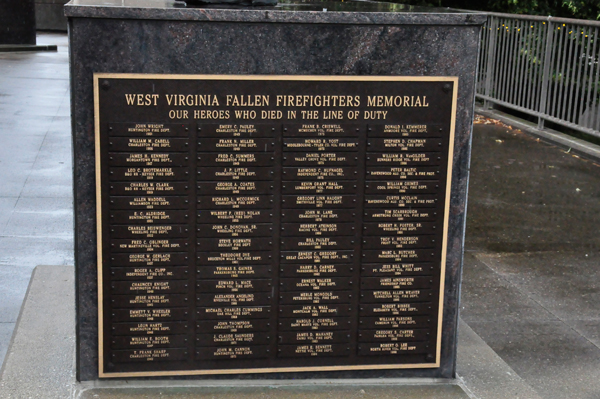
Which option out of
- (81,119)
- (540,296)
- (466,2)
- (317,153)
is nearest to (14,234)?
(81,119)

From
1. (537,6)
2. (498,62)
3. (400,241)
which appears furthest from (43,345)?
(537,6)

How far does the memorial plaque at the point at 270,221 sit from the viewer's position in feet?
12.7

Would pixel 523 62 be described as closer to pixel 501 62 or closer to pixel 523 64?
pixel 523 64

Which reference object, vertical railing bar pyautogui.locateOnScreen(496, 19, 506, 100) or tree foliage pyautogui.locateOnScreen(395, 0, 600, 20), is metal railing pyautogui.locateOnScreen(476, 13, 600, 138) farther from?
tree foliage pyautogui.locateOnScreen(395, 0, 600, 20)

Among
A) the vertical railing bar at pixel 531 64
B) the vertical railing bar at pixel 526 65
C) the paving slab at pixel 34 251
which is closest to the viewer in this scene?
the paving slab at pixel 34 251

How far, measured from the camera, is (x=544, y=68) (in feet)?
41.2

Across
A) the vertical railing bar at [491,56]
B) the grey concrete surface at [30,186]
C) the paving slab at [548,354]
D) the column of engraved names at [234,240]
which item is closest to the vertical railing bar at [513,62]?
the vertical railing bar at [491,56]

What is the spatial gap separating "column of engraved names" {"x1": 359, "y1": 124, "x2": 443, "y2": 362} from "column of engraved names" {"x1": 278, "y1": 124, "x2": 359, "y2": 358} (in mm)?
99

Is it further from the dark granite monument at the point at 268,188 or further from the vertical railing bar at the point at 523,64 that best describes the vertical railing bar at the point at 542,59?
the dark granite monument at the point at 268,188

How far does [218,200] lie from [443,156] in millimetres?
1214

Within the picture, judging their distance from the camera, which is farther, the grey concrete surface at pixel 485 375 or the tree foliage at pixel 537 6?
the tree foliage at pixel 537 6

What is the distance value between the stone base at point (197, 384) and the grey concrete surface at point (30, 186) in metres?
0.49

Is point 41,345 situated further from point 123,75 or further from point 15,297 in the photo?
point 123,75

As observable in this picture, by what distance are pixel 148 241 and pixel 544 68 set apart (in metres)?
10.1
